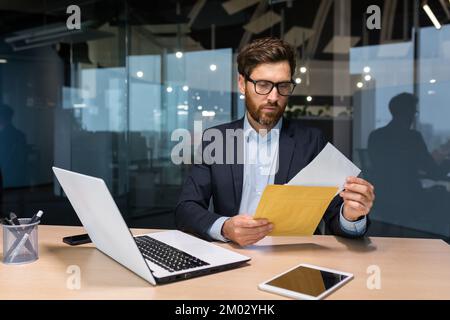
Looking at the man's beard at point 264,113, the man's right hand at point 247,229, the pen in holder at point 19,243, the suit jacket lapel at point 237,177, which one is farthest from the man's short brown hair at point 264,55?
the pen in holder at point 19,243

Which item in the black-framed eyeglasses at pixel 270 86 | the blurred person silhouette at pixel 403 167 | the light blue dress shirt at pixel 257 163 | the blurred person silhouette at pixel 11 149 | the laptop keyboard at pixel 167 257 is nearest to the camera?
the laptop keyboard at pixel 167 257

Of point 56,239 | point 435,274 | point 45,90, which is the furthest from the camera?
point 45,90

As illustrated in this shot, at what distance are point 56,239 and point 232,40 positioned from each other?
317cm

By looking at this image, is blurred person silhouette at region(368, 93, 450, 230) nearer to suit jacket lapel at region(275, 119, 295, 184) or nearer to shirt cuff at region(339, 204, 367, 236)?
suit jacket lapel at region(275, 119, 295, 184)

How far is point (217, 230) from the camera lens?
1.28 metres

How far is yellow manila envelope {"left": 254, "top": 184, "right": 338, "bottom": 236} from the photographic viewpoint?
3.43ft

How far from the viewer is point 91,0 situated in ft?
13.7

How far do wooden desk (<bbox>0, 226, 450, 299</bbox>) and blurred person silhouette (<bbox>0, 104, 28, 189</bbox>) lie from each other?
12.1 ft

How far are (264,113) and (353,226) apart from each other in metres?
0.61

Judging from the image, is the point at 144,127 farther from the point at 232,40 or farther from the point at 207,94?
the point at 232,40

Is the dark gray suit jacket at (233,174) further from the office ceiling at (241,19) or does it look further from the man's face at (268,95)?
the office ceiling at (241,19)

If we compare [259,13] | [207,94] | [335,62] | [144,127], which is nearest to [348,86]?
[335,62]

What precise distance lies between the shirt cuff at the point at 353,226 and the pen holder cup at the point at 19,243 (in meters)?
0.98

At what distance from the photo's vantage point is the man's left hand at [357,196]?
114cm
